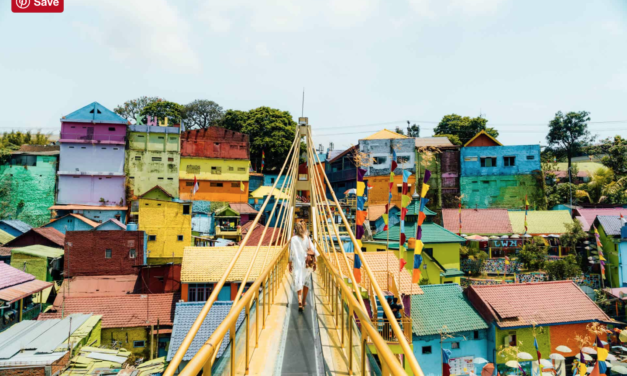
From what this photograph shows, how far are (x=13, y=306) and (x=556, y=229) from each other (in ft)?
91.8

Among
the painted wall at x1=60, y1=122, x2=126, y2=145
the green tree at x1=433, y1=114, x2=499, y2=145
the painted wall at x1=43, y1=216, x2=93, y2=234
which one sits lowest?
the painted wall at x1=43, y1=216, x2=93, y2=234

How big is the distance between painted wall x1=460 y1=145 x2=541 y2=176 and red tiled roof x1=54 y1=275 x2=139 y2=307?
2389 centimetres

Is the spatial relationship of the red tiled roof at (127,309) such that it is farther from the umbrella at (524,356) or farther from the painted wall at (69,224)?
the umbrella at (524,356)

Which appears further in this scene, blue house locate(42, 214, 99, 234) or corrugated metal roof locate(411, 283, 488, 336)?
blue house locate(42, 214, 99, 234)

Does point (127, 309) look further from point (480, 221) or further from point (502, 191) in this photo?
point (502, 191)

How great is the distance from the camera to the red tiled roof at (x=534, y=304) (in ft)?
47.6

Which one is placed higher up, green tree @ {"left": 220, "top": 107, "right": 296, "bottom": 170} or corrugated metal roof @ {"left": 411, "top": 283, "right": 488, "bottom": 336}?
green tree @ {"left": 220, "top": 107, "right": 296, "bottom": 170}

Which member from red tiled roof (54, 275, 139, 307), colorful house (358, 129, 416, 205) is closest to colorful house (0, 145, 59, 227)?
red tiled roof (54, 275, 139, 307)

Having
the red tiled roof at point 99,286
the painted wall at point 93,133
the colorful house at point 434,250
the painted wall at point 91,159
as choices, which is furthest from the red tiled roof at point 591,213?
the painted wall at point 93,133

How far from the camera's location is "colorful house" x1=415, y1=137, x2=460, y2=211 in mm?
28438

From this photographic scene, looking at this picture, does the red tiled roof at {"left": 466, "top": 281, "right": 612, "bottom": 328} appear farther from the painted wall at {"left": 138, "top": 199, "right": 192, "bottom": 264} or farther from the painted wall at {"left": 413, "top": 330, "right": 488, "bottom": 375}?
the painted wall at {"left": 138, "top": 199, "right": 192, "bottom": 264}

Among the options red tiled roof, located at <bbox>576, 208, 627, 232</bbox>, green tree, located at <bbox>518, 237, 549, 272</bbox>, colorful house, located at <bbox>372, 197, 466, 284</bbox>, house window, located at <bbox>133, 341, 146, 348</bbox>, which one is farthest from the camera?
red tiled roof, located at <bbox>576, 208, 627, 232</bbox>

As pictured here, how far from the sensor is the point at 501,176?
27812mm

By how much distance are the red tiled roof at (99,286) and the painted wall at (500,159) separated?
23887mm
